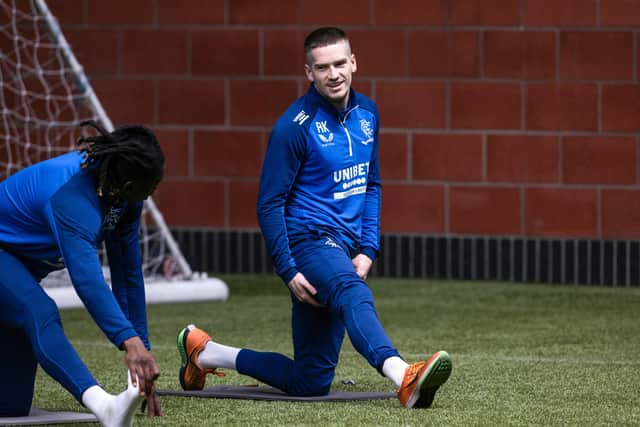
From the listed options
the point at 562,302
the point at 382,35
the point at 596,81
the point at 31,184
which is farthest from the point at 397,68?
the point at 31,184

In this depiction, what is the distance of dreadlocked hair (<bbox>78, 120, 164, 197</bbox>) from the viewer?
4609 millimetres

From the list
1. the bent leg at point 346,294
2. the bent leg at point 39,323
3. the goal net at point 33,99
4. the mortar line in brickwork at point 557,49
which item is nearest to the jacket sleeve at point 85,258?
the bent leg at point 39,323

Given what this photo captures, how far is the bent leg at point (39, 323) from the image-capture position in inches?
182

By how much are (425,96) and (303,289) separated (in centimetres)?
482

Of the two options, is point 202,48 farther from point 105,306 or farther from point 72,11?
point 105,306

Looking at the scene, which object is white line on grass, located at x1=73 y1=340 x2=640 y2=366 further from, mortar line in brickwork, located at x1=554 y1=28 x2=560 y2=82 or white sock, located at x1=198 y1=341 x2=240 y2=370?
A: mortar line in brickwork, located at x1=554 y1=28 x2=560 y2=82

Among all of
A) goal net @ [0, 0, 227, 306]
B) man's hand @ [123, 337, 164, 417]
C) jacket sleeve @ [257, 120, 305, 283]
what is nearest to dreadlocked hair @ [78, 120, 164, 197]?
man's hand @ [123, 337, 164, 417]

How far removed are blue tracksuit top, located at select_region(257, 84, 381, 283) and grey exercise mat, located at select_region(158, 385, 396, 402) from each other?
460mm

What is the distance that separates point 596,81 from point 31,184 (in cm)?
569

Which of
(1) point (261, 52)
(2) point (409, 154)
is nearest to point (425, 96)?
(2) point (409, 154)

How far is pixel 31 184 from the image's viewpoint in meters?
4.79

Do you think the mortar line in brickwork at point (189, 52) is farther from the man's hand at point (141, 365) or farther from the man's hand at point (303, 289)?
the man's hand at point (141, 365)

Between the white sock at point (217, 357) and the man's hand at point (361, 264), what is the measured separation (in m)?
0.60

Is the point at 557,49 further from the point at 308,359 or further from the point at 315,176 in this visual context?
the point at 308,359
